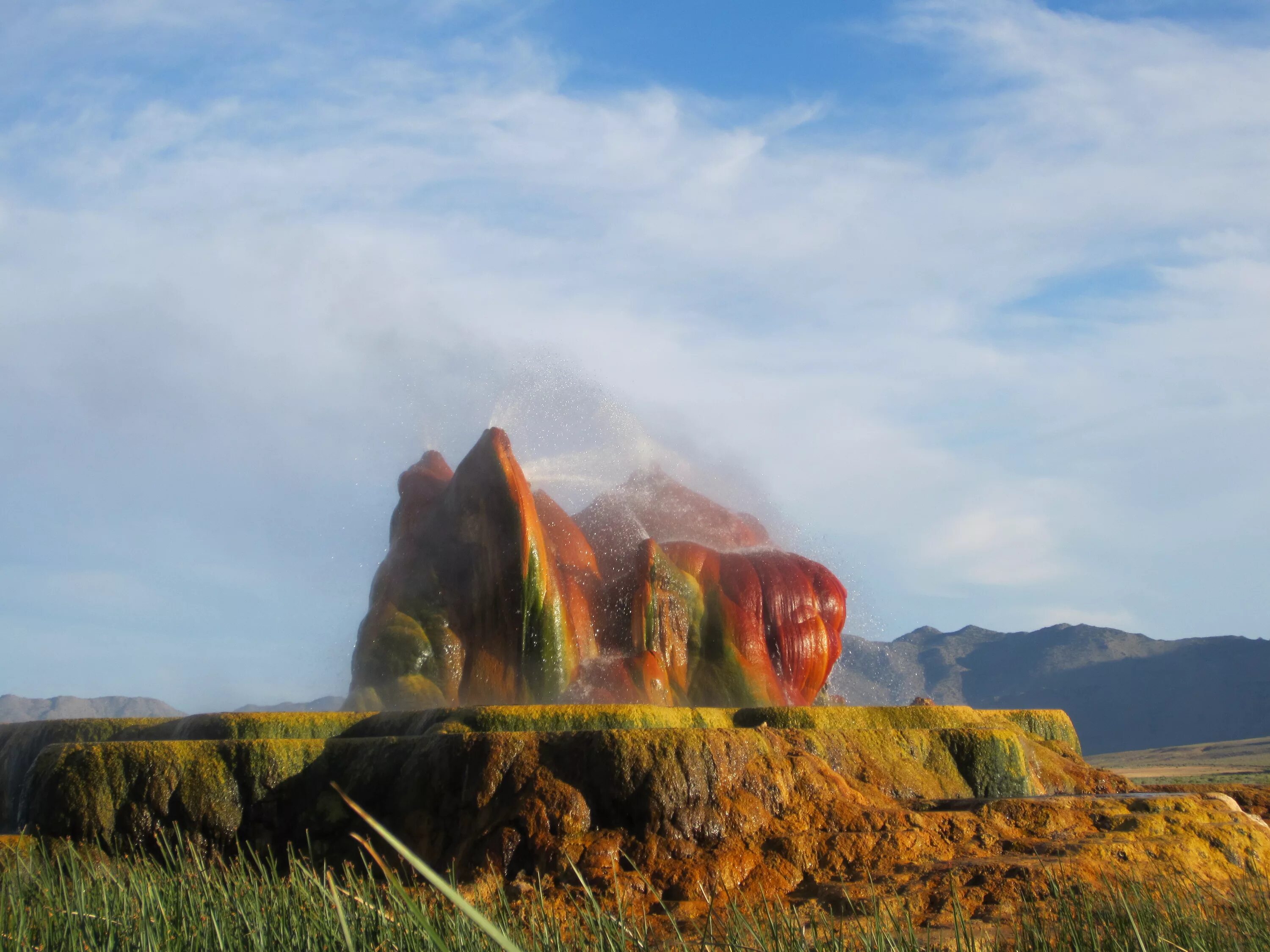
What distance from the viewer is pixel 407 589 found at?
19578 millimetres

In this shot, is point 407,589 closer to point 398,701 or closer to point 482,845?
point 398,701

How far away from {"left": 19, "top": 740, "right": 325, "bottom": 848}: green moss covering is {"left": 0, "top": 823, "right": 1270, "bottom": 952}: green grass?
3.30 m

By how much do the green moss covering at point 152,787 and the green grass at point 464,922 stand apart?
3.30 meters

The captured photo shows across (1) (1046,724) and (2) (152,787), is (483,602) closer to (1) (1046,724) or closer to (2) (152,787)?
(2) (152,787)

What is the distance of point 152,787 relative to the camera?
12.2 meters

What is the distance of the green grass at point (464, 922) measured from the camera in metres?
5.66

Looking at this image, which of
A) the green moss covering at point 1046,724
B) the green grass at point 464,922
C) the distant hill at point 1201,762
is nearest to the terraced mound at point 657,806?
the green grass at point 464,922

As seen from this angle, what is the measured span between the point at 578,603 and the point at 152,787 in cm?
861

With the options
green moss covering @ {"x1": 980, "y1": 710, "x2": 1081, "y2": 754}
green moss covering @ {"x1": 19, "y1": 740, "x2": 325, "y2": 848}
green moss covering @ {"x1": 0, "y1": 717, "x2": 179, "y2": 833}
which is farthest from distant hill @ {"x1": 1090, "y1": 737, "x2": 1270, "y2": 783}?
green moss covering @ {"x1": 19, "y1": 740, "x2": 325, "y2": 848}

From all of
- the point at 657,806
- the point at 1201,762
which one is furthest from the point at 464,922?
the point at 1201,762

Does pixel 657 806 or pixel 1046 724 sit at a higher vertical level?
pixel 1046 724

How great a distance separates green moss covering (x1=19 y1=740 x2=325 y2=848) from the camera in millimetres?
12031

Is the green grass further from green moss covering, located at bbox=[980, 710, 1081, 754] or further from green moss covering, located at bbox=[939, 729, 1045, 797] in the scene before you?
green moss covering, located at bbox=[980, 710, 1081, 754]

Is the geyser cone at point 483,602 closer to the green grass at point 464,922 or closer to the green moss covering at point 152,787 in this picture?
the green moss covering at point 152,787
